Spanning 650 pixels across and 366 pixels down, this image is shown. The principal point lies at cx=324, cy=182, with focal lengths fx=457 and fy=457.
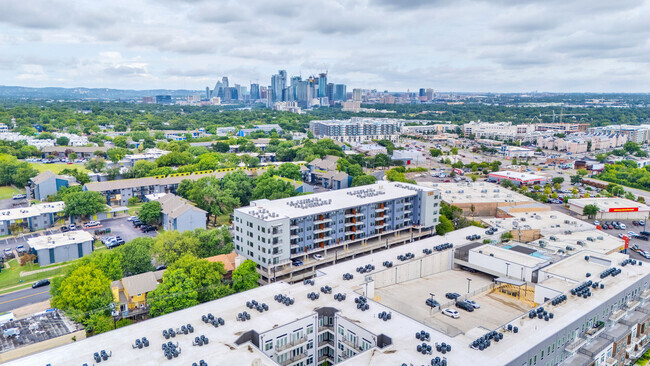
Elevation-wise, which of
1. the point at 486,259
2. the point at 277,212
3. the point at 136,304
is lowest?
the point at 136,304

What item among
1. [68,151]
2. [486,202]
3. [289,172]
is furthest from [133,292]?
[68,151]

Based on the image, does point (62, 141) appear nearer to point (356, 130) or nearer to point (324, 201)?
point (356, 130)

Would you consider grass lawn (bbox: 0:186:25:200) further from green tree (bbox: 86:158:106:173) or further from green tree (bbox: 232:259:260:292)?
green tree (bbox: 232:259:260:292)

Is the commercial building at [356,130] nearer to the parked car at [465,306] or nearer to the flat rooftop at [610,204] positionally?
the flat rooftop at [610,204]

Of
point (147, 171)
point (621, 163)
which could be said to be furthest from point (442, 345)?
point (621, 163)

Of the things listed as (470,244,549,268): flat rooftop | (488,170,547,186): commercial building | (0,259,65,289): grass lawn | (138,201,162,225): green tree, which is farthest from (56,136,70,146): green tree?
(470,244,549,268): flat rooftop

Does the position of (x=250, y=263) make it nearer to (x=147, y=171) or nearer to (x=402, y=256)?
(x=402, y=256)

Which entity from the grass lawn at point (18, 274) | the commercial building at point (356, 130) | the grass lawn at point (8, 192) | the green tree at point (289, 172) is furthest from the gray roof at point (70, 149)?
the commercial building at point (356, 130)
